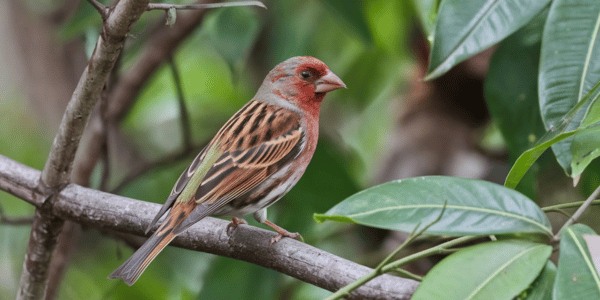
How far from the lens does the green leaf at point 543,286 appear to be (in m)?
2.08

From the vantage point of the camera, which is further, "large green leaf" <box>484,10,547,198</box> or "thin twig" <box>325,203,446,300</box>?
"large green leaf" <box>484,10,547,198</box>

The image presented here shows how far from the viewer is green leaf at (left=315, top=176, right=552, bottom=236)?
2.15m

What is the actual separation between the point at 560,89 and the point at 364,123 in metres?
3.77

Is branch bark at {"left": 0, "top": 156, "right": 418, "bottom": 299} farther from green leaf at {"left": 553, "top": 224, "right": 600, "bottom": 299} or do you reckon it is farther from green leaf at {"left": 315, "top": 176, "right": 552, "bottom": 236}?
green leaf at {"left": 553, "top": 224, "right": 600, "bottom": 299}

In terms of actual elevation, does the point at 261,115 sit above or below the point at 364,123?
above

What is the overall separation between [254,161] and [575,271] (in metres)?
1.62

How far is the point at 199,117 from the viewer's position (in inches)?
240

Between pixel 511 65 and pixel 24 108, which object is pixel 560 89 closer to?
pixel 511 65

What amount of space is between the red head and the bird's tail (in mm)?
1056

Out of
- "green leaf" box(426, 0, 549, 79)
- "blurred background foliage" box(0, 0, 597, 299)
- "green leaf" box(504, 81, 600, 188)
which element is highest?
"green leaf" box(426, 0, 549, 79)

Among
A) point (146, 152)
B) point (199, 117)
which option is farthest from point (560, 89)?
point (146, 152)

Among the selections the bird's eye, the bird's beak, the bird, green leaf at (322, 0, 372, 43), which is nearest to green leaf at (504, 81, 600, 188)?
the bird

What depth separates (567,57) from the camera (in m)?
2.78

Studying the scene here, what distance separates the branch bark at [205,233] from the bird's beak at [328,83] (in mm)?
945
